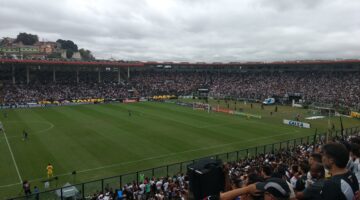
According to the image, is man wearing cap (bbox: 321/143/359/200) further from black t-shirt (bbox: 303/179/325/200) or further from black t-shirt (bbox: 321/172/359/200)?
black t-shirt (bbox: 303/179/325/200)

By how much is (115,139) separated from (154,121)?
39.9 feet

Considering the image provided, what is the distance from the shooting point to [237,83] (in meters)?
96.1

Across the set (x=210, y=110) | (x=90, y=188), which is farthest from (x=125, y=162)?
(x=210, y=110)

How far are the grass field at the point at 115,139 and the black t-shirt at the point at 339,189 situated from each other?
2128 centimetres

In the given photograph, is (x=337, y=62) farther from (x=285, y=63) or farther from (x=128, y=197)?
(x=128, y=197)

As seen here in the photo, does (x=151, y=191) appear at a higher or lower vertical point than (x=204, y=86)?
lower

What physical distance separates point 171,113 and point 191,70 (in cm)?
5830

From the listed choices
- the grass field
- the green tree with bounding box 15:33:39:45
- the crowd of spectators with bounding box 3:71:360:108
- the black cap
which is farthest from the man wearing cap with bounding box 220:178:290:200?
the green tree with bounding box 15:33:39:45

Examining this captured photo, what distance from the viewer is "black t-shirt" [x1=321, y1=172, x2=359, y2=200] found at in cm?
434

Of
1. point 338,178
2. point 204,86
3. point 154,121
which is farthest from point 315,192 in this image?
point 204,86

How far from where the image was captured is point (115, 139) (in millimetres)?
34969

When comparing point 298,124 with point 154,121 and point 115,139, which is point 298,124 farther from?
point 115,139

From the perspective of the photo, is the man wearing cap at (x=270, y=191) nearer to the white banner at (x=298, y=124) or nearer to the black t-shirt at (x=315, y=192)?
Answer: the black t-shirt at (x=315, y=192)

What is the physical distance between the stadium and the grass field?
12cm
